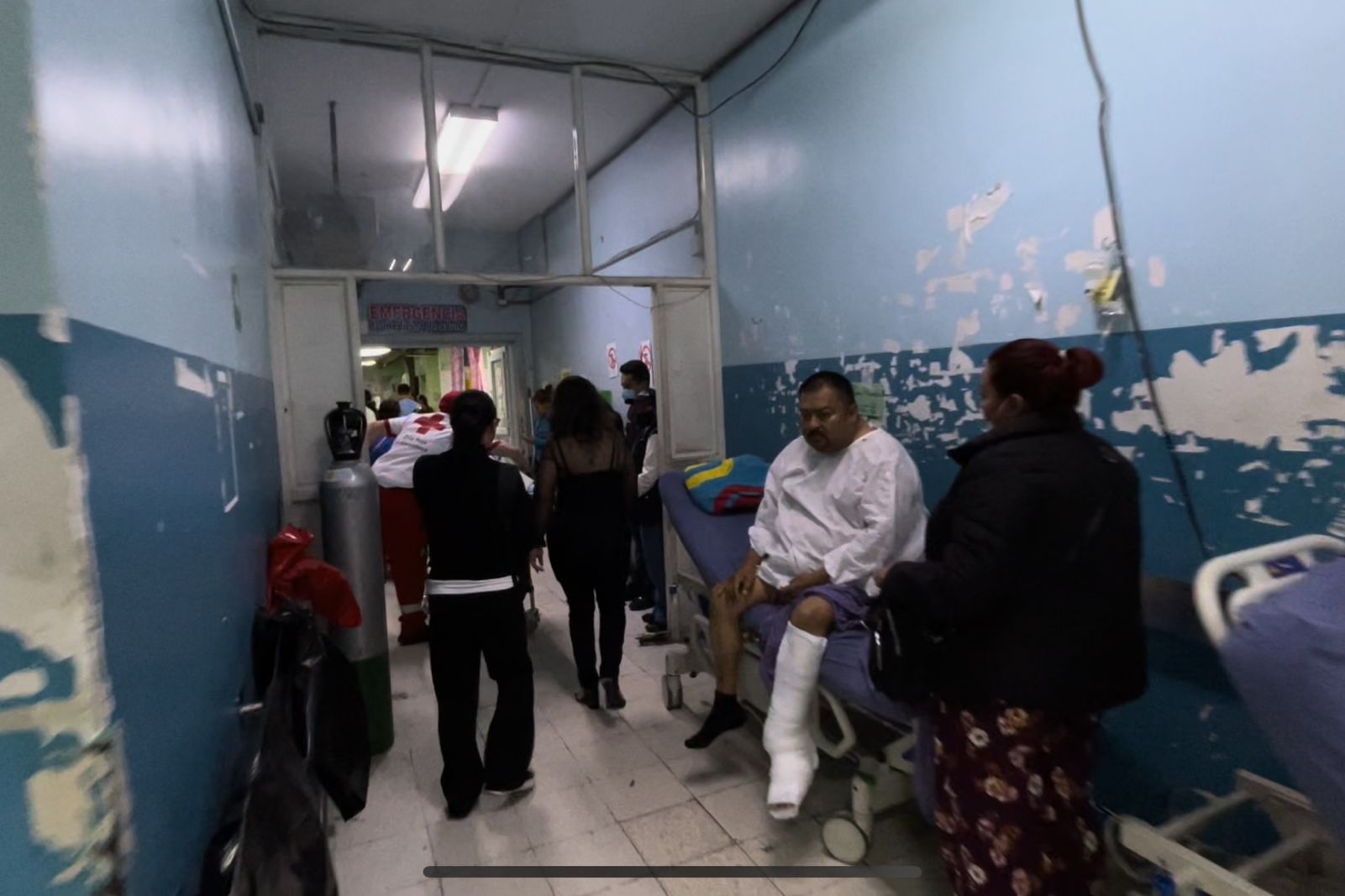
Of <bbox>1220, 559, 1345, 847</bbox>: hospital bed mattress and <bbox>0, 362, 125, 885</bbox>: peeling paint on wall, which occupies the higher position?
<bbox>0, 362, 125, 885</bbox>: peeling paint on wall

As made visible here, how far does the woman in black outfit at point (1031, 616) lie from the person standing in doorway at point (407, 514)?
268 cm

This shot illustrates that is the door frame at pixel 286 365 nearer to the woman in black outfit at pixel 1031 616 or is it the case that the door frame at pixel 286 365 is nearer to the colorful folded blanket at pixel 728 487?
the colorful folded blanket at pixel 728 487

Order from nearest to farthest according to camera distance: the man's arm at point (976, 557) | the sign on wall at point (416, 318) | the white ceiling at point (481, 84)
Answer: the man's arm at point (976, 557) → the white ceiling at point (481, 84) → the sign on wall at point (416, 318)

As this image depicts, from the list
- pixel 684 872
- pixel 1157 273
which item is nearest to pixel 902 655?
pixel 684 872

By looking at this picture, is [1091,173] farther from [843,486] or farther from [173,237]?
[173,237]

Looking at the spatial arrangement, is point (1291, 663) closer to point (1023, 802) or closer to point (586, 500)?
point (1023, 802)

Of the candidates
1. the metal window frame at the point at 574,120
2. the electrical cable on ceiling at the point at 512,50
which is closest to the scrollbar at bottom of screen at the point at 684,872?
the metal window frame at the point at 574,120

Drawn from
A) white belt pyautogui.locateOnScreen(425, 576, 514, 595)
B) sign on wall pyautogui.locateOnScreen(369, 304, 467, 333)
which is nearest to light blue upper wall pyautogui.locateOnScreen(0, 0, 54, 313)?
white belt pyautogui.locateOnScreen(425, 576, 514, 595)

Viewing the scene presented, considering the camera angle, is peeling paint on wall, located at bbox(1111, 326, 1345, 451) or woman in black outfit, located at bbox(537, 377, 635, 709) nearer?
peeling paint on wall, located at bbox(1111, 326, 1345, 451)

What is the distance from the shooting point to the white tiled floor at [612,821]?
6.85ft

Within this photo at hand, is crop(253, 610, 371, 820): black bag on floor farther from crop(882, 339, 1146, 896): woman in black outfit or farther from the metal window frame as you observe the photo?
the metal window frame

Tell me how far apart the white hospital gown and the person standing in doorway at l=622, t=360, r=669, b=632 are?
1.36 metres

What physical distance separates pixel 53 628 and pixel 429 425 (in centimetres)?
318

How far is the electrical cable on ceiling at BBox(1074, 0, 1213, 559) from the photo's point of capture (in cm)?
193
